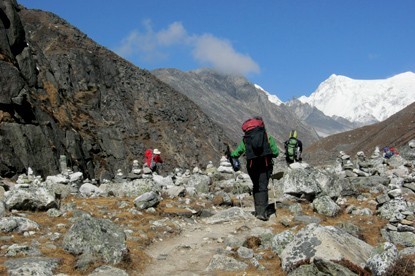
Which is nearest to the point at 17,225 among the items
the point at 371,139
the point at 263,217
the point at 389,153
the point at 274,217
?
the point at 263,217

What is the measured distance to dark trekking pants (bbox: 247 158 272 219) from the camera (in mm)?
13781

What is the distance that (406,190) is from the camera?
55.2 ft

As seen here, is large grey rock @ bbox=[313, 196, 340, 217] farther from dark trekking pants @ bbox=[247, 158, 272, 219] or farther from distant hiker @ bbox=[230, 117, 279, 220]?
dark trekking pants @ bbox=[247, 158, 272, 219]

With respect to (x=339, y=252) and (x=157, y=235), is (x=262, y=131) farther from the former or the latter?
(x=339, y=252)

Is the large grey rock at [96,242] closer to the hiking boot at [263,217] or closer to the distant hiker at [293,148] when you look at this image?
the hiking boot at [263,217]

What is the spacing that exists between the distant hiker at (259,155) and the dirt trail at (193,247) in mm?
568

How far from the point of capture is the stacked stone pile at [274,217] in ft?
28.8

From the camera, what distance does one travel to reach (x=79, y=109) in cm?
8619

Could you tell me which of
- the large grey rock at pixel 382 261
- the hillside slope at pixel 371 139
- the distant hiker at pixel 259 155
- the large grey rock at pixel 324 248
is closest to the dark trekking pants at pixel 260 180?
the distant hiker at pixel 259 155

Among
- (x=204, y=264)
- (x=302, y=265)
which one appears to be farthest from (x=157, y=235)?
(x=302, y=265)

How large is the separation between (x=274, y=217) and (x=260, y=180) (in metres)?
1.16

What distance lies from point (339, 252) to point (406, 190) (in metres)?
9.44

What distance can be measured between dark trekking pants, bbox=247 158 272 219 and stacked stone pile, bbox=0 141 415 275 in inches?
14.4

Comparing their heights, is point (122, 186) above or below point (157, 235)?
above
